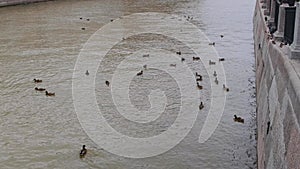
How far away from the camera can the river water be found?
309 inches

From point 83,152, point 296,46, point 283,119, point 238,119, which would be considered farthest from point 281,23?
point 83,152

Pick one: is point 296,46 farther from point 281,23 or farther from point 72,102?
point 72,102

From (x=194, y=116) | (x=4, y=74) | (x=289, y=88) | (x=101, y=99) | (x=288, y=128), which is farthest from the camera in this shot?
(x=4, y=74)

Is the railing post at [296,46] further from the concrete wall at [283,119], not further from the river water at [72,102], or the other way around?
the river water at [72,102]

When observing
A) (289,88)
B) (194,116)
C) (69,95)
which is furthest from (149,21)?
(289,88)

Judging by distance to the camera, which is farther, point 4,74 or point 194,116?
point 4,74

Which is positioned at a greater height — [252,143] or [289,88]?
[289,88]

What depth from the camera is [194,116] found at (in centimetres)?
968

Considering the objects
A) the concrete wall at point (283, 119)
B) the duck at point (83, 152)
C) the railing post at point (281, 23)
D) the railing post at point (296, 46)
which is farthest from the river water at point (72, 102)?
the railing post at point (296, 46)

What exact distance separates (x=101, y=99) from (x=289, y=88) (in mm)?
6663

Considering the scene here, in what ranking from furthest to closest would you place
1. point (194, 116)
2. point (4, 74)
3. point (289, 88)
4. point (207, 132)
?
point (4, 74) → point (194, 116) → point (207, 132) → point (289, 88)

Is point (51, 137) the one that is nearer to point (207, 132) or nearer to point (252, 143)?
point (207, 132)

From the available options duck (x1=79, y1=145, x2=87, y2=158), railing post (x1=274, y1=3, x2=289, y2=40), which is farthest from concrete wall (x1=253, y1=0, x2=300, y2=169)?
duck (x1=79, y1=145, x2=87, y2=158)

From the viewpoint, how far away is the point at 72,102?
35.6 feet
